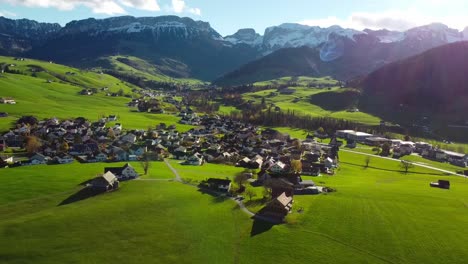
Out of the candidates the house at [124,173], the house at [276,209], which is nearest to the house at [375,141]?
the house at [276,209]

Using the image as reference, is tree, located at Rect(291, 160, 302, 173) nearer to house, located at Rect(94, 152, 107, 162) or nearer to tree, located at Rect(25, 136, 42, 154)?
house, located at Rect(94, 152, 107, 162)

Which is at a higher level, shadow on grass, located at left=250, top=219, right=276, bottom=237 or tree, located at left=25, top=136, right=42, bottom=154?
tree, located at left=25, top=136, right=42, bottom=154

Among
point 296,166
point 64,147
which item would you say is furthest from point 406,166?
point 64,147

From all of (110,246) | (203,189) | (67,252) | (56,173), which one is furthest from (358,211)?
(56,173)

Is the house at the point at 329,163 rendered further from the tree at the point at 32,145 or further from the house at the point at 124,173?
the tree at the point at 32,145

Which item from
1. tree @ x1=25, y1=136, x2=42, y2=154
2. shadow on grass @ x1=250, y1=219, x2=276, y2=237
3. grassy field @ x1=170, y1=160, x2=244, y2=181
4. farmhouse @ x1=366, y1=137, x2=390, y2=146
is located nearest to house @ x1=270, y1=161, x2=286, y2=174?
grassy field @ x1=170, y1=160, x2=244, y2=181

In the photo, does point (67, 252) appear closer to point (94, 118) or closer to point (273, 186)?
point (273, 186)

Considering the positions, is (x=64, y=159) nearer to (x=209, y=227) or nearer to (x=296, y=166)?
(x=209, y=227)
